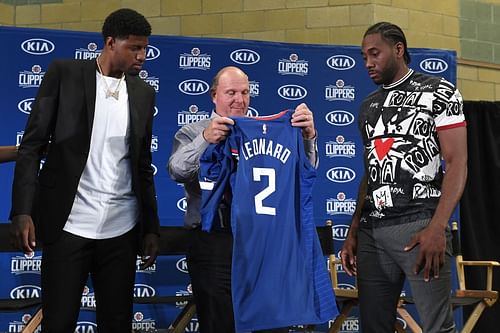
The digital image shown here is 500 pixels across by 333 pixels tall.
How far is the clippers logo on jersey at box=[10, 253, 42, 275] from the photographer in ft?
19.5

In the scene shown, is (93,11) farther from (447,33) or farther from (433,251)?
(433,251)

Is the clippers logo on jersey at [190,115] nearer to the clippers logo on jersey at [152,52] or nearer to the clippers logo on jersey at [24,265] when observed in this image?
the clippers logo on jersey at [152,52]

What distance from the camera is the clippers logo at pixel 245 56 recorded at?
643 cm

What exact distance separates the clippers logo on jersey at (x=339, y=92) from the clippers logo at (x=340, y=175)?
1.88ft

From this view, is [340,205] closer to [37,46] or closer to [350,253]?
[37,46]

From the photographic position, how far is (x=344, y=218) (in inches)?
256

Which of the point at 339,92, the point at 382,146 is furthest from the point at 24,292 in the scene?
the point at 382,146

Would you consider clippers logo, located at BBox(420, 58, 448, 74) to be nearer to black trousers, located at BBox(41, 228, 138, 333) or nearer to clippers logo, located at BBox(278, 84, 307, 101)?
clippers logo, located at BBox(278, 84, 307, 101)

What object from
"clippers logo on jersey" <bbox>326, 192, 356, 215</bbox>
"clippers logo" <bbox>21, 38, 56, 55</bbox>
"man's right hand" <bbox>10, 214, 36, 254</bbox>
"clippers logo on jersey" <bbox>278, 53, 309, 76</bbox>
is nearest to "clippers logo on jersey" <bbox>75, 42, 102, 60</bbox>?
"clippers logo" <bbox>21, 38, 56, 55</bbox>

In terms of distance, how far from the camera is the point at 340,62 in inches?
261

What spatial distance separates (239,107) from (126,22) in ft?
2.68

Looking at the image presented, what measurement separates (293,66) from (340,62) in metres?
0.40

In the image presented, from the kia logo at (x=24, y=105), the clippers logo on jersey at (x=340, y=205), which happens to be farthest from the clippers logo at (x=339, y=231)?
the kia logo at (x=24, y=105)

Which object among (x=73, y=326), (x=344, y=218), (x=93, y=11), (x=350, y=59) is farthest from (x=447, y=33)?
(x=73, y=326)
